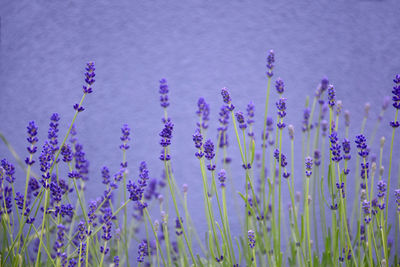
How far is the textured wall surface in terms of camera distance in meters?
2.38

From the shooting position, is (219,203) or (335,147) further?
(219,203)

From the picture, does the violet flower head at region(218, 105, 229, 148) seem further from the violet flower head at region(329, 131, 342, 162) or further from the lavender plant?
the violet flower head at region(329, 131, 342, 162)

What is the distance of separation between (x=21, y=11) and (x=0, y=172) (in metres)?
1.57

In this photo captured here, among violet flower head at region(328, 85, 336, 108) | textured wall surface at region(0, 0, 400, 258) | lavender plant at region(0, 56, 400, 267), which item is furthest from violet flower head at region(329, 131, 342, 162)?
textured wall surface at region(0, 0, 400, 258)

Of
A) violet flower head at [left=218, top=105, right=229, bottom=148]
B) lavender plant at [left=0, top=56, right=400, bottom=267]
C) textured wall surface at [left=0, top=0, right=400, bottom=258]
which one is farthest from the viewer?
textured wall surface at [left=0, top=0, right=400, bottom=258]

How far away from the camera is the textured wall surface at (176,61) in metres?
2.38

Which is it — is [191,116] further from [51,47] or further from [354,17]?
[354,17]

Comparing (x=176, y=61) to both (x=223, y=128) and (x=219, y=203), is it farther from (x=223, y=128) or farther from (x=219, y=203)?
(x=219, y=203)

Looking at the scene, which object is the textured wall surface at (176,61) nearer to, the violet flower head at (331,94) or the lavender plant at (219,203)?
the lavender plant at (219,203)

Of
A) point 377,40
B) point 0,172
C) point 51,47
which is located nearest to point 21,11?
point 51,47

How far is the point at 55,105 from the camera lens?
2.39 meters

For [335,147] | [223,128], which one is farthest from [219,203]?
[335,147]

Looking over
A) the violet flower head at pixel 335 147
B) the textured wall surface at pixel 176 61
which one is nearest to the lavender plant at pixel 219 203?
the violet flower head at pixel 335 147

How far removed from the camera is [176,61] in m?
2.44
